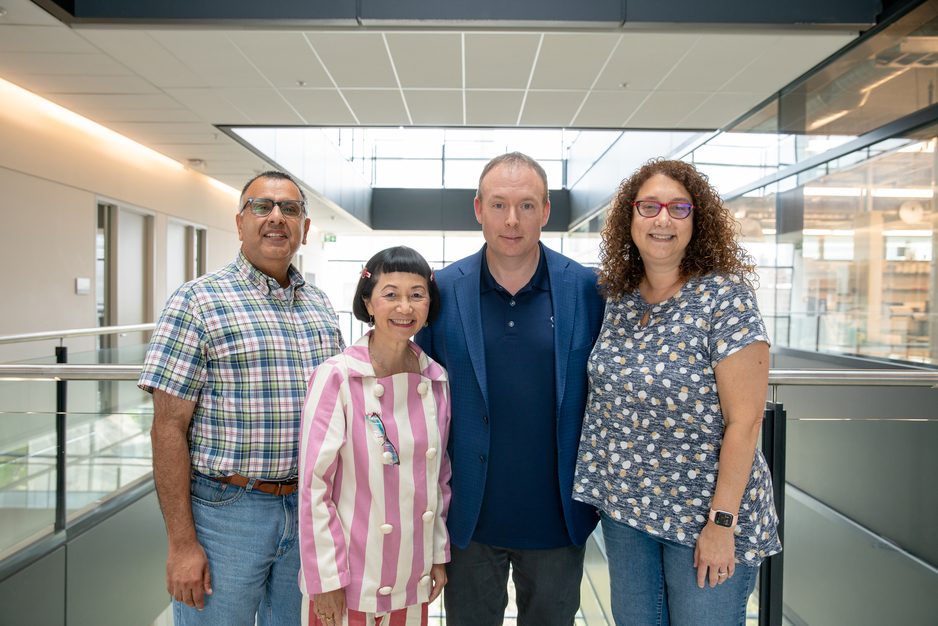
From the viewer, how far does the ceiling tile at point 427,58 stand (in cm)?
453

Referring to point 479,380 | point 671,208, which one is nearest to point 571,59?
point 671,208

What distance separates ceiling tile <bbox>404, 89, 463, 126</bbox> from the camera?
229 inches

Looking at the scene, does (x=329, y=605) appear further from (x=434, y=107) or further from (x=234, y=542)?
(x=434, y=107)

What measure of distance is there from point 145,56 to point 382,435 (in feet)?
16.8

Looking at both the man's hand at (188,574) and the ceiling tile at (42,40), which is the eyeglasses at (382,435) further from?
the ceiling tile at (42,40)

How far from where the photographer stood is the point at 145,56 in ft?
15.9

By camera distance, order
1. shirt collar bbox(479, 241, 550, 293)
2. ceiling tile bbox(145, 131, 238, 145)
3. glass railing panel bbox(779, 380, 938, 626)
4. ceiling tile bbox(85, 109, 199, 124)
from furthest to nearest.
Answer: ceiling tile bbox(145, 131, 238, 145)
ceiling tile bbox(85, 109, 199, 124)
glass railing panel bbox(779, 380, 938, 626)
shirt collar bbox(479, 241, 550, 293)

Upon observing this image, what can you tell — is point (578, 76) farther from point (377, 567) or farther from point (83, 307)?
point (83, 307)

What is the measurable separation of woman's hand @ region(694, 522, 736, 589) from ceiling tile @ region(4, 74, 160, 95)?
20.7 feet

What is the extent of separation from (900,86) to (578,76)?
2.61 m

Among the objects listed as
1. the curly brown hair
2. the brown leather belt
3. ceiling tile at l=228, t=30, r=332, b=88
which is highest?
ceiling tile at l=228, t=30, r=332, b=88

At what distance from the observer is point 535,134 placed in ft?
48.2

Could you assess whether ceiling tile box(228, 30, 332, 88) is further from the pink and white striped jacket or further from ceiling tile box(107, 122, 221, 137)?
the pink and white striped jacket

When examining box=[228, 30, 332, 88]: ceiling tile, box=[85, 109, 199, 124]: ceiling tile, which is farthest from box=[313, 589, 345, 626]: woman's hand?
box=[85, 109, 199, 124]: ceiling tile
